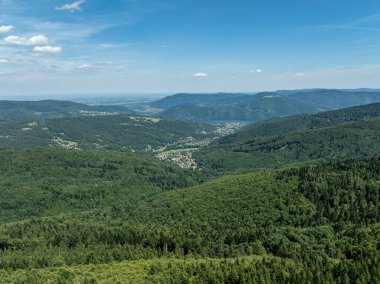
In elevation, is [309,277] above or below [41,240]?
above

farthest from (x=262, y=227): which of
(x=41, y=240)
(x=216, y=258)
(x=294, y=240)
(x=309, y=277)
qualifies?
(x=41, y=240)

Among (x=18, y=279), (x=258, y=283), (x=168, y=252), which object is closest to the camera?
(x=258, y=283)

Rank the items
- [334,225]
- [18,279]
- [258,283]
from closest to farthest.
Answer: [258,283] → [18,279] → [334,225]

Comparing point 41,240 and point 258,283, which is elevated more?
point 258,283

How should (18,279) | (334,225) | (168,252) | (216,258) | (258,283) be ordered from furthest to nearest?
(334,225), (168,252), (216,258), (18,279), (258,283)

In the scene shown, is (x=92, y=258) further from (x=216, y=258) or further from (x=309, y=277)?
(x=309, y=277)

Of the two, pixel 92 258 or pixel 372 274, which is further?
pixel 92 258

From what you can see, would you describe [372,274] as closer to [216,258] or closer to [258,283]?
[258,283]

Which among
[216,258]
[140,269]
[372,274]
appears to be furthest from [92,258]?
[372,274]

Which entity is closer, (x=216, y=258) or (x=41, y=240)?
(x=216, y=258)
